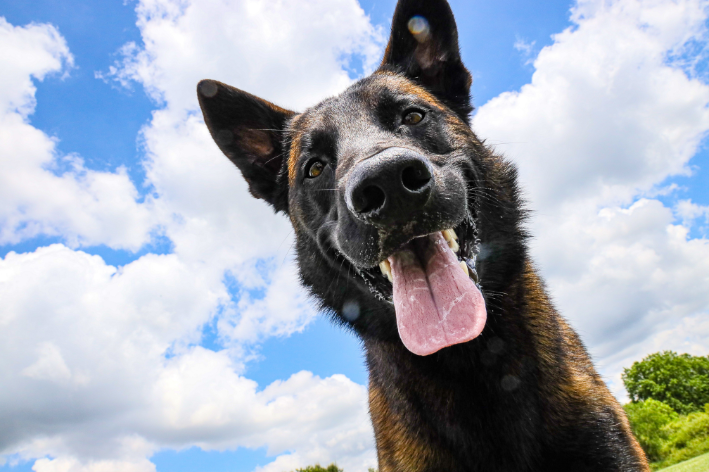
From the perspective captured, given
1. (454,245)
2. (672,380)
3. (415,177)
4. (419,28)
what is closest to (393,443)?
(454,245)

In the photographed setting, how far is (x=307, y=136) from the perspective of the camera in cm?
366

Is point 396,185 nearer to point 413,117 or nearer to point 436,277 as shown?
point 436,277

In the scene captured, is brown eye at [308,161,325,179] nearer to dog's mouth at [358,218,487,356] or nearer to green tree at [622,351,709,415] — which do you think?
dog's mouth at [358,218,487,356]

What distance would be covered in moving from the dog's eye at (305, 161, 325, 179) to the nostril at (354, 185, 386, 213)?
131 centimetres

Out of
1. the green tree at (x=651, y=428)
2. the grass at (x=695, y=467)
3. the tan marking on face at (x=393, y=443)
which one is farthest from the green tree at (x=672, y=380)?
the tan marking on face at (x=393, y=443)

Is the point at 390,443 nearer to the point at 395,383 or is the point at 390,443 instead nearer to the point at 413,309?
the point at 395,383

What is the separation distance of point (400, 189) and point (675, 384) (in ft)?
185

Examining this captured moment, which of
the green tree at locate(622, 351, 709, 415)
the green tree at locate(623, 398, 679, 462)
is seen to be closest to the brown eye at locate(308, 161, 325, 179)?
the green tree at locate(623, 398, 679, 462)

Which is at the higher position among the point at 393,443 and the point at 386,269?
the point at 386,269

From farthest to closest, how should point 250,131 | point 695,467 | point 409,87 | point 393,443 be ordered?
point 695,467, point 250,131, point 409,87, point 393,443

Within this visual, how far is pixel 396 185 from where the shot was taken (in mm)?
2176

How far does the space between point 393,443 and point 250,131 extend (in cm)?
322

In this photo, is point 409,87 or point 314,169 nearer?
point 314,169

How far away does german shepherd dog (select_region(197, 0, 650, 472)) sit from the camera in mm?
2428
